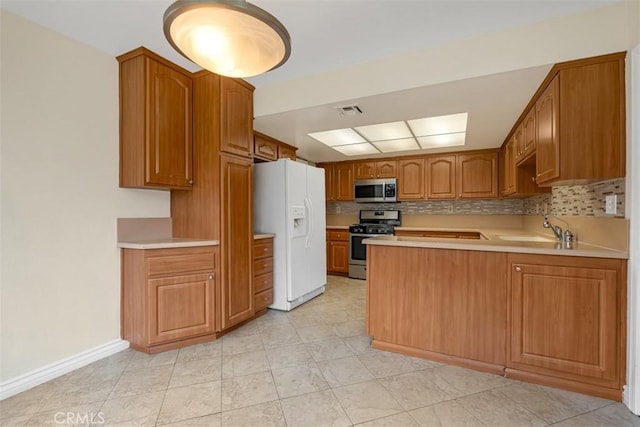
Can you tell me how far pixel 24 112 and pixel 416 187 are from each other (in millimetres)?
4640

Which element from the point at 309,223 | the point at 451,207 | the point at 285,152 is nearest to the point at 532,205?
the point at 451,207

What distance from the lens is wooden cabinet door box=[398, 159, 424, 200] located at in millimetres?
4930

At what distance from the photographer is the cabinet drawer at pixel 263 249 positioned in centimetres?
313

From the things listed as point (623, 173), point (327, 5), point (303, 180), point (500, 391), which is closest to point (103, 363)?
point (303, 180)

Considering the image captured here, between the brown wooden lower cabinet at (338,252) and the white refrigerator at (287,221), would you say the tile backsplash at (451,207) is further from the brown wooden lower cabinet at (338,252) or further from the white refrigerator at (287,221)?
the white refrigerator at (287,221)

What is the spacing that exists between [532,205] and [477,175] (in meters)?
0.84

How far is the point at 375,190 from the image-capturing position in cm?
517

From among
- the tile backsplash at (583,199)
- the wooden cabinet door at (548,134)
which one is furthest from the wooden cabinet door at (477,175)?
the wooden cabinet door at (548,134)

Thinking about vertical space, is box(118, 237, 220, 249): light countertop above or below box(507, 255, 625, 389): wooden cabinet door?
above

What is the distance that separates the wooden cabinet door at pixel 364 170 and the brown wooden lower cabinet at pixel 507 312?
3026 millimetres

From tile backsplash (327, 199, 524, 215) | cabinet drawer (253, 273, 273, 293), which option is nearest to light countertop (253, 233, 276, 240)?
cabinet drawer (253, 273, 273, 293)

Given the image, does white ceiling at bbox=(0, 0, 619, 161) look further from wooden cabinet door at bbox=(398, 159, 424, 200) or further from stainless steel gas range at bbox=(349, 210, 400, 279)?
stainless steel gas range at bbox=(349, 210, 400, 279)

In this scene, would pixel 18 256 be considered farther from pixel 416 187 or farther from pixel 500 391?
pixel 416 187

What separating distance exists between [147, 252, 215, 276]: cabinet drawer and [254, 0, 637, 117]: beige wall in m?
1.54
